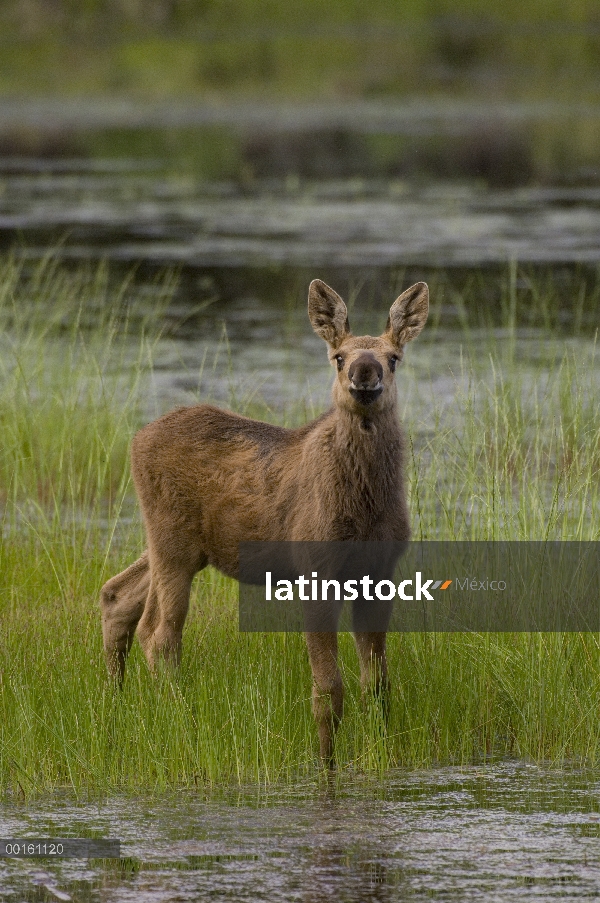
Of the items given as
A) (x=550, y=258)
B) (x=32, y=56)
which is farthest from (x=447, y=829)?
(x=32, y=56)

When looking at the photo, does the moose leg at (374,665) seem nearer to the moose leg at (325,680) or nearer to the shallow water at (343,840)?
the moose leg at (325,680)

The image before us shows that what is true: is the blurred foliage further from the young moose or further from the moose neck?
the moose neck

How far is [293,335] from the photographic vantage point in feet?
56.3

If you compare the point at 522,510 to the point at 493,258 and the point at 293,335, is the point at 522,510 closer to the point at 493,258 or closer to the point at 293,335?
the point at 293,335

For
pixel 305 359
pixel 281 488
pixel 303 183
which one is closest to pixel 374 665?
pixel 281 488

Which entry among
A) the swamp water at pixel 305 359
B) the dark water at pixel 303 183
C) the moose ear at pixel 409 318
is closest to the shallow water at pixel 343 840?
the swamp water at pixel 305 359

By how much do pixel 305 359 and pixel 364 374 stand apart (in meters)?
8.71

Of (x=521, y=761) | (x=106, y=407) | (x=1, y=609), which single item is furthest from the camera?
(x=106, y=407)

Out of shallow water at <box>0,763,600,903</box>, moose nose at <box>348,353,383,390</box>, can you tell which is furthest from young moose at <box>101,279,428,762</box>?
shallow water at <box>0,763,600,903</box>

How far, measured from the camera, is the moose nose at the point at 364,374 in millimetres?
6684

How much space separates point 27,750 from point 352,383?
200 cm

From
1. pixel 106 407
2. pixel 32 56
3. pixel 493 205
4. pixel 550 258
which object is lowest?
pixel 106 407

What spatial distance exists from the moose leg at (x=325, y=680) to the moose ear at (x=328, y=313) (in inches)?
50.6

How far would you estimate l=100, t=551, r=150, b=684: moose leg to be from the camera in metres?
8.21
